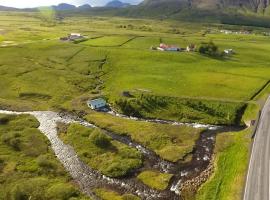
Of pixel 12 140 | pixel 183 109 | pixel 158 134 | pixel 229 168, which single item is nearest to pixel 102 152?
pixel 158 134

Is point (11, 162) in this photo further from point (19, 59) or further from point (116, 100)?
point (19, 59)

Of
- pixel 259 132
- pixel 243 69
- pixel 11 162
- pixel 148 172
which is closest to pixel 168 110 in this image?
pixel 259 132

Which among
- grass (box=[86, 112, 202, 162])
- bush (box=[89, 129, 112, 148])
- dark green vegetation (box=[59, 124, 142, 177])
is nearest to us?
dark green vegetation (box=[59, 124, 142, 177])

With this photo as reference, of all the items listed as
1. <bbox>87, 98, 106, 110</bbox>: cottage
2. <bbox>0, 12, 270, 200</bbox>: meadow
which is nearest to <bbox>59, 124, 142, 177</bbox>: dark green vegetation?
<bbox>0, 12, 270, 200</bbox>: meadow

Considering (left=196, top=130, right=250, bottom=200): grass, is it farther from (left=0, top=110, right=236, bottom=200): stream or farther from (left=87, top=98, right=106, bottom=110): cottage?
(left=87, top=98, right=106, bottom=110): cottage

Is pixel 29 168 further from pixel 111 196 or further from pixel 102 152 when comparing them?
pixel 111 196

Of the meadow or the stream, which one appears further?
the meadow
